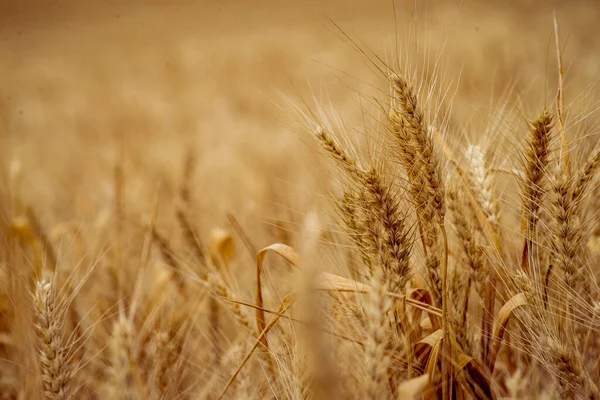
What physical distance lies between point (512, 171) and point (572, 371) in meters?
0.33

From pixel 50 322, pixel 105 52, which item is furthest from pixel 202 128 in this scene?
pixel 105 52

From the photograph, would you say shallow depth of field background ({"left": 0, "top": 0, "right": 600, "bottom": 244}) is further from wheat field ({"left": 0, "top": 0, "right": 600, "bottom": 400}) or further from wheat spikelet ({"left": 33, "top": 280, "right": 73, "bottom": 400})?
wheat spikelet ({"left": 33, "top": 280, "right": 73, "bottom": 400})

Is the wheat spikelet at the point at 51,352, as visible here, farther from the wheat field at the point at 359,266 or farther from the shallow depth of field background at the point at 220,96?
the shallow depth of field background at the point at 220,96

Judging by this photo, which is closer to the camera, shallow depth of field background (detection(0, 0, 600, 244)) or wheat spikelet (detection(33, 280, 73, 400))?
wheat spikelet (detection(33, 280, 73, 400))

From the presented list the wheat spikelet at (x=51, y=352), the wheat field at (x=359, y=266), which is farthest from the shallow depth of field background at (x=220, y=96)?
the wheat spikelet at (x=51, y=352)

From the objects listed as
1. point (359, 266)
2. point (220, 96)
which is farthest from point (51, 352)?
point (220, 96)

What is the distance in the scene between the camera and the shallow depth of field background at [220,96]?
1838mm

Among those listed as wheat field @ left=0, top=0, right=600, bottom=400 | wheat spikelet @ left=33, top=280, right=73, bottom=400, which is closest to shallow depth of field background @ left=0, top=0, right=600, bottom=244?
wheat field @ left=0, top=0, right=600, bottom=400

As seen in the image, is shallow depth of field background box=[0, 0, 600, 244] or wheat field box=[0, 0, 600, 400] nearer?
wheat field box=[0, 0, 600, 400]

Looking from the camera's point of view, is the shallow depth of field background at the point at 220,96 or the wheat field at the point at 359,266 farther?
the shallow depth of field background at the point at 220,96

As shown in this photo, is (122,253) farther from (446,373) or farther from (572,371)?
(572,371)

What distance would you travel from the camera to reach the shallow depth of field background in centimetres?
184

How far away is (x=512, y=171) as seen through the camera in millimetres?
766

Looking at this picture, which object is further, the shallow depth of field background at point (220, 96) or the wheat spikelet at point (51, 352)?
the shallow depth of field background at point (220, 96)
